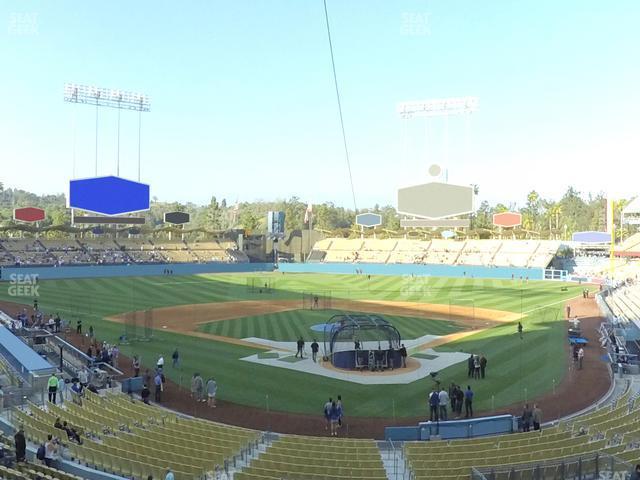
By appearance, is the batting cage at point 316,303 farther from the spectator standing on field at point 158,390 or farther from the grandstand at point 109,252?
the grandstand at point 109,252

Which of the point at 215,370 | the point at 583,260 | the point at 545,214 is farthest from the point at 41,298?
the point at 545,214

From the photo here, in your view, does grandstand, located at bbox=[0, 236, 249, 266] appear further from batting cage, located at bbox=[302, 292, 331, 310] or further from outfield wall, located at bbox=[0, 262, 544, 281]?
batting cage, located at bbox=[302, 292, 331, 310]

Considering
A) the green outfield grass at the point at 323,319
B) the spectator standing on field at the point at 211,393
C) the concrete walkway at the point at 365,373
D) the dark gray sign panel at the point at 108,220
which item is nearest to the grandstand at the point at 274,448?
the spectator standing on field at the point at 211,393

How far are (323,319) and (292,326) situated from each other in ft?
12.3

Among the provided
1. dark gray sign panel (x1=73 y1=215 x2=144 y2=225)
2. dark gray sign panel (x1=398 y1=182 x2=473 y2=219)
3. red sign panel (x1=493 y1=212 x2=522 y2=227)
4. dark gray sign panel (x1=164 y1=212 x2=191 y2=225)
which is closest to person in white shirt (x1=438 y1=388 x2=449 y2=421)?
dark gray sign panel (x1=398 y1=182 x2=473 y2=219)

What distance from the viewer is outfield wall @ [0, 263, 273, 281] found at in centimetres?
6481

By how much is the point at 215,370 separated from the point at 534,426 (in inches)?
550

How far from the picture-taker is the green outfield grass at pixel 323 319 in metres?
21.4

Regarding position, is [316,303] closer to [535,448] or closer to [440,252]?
[535,448]

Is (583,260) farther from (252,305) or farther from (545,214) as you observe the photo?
(545,214)

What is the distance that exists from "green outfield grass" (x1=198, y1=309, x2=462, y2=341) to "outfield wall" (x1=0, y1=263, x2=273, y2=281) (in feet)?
120

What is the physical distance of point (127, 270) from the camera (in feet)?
238

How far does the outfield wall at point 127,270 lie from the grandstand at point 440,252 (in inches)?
672

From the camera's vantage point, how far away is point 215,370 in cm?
2516
